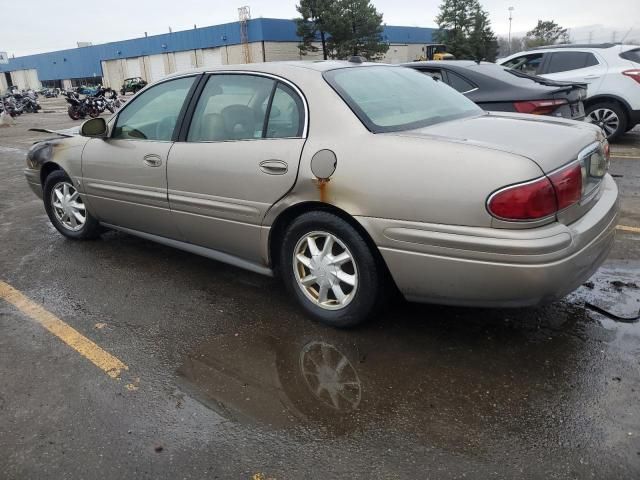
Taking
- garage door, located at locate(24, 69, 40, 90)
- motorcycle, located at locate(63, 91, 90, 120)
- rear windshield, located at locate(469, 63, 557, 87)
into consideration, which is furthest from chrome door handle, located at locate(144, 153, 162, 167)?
garage door, located at locate(24, 69, 40, 90)

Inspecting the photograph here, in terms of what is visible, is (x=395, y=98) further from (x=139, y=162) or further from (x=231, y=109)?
(x=139, y=162)

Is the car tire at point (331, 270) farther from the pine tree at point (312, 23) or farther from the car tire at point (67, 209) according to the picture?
the pine tree at point (312, 23)

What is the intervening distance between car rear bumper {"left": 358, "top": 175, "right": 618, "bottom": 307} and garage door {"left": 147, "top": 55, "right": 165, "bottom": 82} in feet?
192

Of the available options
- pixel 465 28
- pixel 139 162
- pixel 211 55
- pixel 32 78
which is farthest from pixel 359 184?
pixel 32 78

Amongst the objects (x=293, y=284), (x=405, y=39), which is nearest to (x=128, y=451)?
(x=293, y=284)

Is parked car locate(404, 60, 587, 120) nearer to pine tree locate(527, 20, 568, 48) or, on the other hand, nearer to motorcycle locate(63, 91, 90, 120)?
motorcycle locate(63, 91, 90, 120)

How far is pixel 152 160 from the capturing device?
3943 mm

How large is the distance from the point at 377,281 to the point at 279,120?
1165 mm

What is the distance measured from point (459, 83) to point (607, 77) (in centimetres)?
351

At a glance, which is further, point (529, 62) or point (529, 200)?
point (529, 62)

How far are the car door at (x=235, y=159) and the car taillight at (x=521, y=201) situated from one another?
3.81 feet

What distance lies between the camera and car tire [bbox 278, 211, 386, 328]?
9.75ft

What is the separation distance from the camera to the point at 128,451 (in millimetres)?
2301

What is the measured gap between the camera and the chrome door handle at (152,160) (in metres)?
3.89
